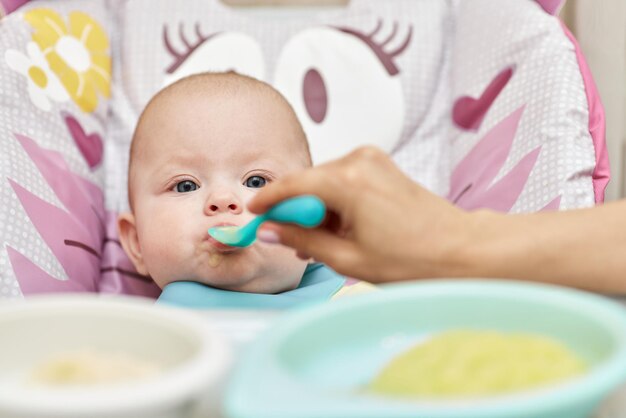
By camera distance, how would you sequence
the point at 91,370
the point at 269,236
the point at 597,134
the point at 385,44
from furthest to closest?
Result: the point at 385,44, the point at 597,134, the point at 269,236, the point at 91,370

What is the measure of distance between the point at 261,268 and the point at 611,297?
54 centimetres

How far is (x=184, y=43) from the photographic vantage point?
1.54m

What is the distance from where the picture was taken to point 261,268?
1.08 m

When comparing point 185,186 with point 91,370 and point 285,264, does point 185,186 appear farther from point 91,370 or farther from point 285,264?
point 91,370

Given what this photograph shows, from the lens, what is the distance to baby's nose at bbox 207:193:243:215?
1.05m

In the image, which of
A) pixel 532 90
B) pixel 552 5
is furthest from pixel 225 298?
pixel 552 5

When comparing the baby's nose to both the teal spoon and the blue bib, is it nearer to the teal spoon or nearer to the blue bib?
the blue bib

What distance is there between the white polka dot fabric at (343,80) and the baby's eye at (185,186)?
23 centimetres

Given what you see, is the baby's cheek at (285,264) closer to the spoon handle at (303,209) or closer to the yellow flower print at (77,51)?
the spoon handle at (303,209)

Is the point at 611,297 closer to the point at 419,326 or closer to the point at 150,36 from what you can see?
the point at 419,326

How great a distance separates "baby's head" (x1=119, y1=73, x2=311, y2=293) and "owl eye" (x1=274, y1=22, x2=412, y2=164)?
245mm

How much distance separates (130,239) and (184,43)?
0.46 meters

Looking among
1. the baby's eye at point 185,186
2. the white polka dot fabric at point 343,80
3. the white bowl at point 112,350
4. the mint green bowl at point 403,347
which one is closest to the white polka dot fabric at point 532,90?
the white polka dot fabric at point 343,80

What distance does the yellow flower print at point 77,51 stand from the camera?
1450 millimetres
